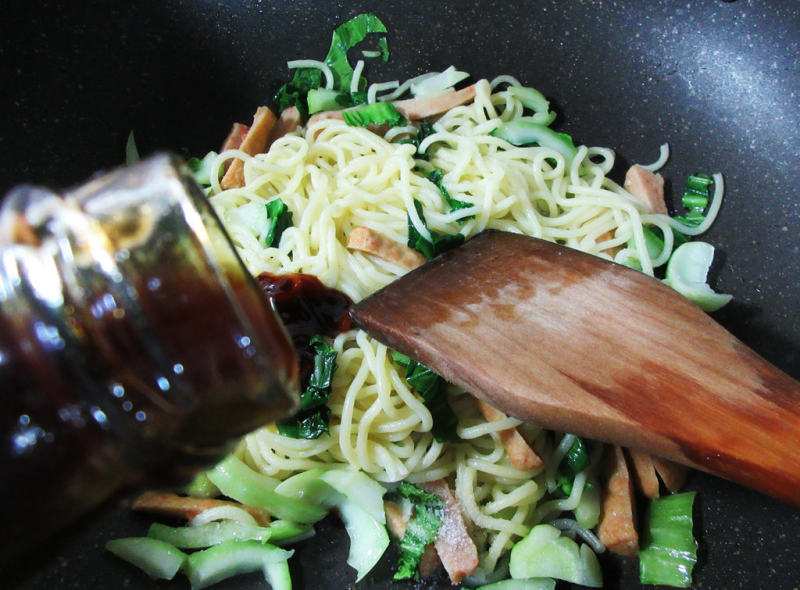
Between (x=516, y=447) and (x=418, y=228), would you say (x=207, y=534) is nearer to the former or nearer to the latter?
(x=516, y=447)

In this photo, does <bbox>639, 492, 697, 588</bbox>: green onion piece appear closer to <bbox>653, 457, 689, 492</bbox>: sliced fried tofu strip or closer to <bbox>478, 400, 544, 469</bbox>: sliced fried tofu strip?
<bbox>653, 457, 689, 492</bbox>: sliced fried tofu strip

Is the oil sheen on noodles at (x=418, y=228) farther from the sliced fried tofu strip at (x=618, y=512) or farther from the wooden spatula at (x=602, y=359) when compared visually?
the wooden spatula at (x=602, y=359)

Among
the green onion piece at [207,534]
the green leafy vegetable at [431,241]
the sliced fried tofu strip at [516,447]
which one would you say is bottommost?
the green onion piece at [207,534]

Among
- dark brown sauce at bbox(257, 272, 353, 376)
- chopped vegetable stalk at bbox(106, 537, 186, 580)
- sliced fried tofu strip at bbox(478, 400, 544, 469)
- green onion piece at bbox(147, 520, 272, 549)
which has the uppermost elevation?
dark brown sauce at bbox(257, 272, 353, 376)

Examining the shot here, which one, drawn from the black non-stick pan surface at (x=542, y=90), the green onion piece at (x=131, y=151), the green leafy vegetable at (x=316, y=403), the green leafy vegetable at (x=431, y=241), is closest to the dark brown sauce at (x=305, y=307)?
the green leafy vegetable at (x=316, y=403)

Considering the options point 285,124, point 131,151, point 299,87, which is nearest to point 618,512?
point 285,124

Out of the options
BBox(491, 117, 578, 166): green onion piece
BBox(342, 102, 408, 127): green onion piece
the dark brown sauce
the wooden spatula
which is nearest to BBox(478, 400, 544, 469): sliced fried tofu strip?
the wooden spatula
